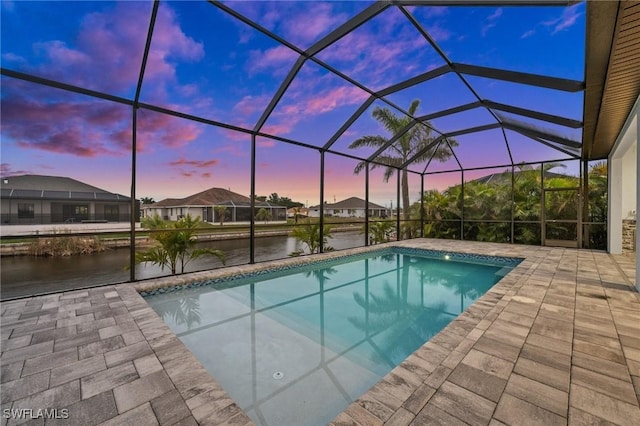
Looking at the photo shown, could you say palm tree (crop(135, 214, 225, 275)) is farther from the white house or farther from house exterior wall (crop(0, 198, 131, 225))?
the white house

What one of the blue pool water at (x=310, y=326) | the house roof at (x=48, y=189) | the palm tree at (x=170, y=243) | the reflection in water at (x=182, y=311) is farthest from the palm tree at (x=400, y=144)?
the house roof at (x=48, y=189)

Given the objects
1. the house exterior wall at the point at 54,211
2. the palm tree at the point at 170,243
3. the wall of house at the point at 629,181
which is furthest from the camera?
the house exterior wall at the point at 54,211

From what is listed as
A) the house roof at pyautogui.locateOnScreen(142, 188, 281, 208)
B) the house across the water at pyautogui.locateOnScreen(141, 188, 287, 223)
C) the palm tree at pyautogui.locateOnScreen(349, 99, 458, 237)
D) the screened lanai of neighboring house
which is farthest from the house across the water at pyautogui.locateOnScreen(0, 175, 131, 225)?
the house roof at pyautogui.locateOnScreen(142, 188, 281, 208)

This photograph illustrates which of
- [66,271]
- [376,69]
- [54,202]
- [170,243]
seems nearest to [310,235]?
[170,243]

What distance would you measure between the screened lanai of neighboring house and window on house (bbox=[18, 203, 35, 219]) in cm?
300

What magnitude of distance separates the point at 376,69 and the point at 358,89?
646 millimetres

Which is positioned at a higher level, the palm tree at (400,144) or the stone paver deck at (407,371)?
the palm tree at (400,144)

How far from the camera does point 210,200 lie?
95.0ft

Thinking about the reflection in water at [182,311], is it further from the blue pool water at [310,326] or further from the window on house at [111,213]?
the window on house at [111,213]

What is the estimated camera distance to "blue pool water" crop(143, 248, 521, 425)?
2.25m

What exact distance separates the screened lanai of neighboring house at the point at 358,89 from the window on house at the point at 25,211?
9.84 feet

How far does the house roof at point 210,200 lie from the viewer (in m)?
27.7

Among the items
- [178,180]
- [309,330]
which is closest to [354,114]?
[309,330]

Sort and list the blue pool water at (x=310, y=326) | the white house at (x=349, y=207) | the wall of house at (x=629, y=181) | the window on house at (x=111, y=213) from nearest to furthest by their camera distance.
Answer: the blue pool water at (x=310, y=326), the wall of house at (x=629, y=181), the window on house at (x=111, y=213), the white house at (x=349, y=207)
